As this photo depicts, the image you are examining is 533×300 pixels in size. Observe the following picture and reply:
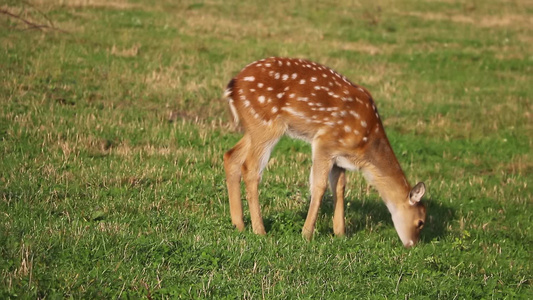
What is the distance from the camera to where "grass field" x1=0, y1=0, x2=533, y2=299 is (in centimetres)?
569

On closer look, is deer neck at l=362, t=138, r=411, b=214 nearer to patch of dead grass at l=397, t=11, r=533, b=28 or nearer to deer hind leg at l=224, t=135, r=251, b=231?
deer hind leg at l=224, t=135, r=251, b=231

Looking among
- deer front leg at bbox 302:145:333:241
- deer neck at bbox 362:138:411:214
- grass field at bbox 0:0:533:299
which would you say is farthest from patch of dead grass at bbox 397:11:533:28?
deer front leg at bbox 302:145:333:241

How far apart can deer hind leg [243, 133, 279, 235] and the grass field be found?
0.28m

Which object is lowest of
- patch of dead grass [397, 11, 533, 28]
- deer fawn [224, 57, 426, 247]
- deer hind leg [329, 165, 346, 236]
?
patch of dead grass [397, 11, 533, 28]

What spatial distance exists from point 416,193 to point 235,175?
6.58ft

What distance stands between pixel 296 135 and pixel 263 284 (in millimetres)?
2260

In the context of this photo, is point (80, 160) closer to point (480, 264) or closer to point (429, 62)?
point (480, 264)

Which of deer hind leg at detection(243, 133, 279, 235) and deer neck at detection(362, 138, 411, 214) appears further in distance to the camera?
deer neck at detection(362, 138, 411, 214)

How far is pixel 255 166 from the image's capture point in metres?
7.20

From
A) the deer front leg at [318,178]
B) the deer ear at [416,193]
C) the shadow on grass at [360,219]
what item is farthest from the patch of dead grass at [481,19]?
the deer front leg at [318,178]

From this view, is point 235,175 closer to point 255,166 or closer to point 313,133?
point 255,166

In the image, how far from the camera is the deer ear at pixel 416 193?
7270 mm

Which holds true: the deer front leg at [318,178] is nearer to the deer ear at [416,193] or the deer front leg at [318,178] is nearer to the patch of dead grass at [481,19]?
the deer ear at [416,193]

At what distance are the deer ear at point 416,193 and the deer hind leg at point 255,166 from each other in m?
1.62
